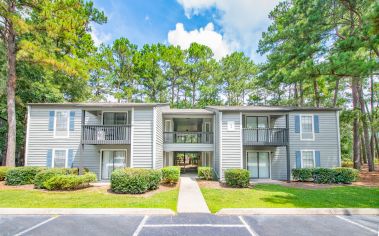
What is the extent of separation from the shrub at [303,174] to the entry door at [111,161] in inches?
456

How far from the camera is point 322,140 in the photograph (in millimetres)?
15742

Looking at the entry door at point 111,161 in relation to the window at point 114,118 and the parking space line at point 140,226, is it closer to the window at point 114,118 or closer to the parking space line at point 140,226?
the window at point 114,118

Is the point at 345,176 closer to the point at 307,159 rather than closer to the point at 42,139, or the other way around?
the point at 307,159

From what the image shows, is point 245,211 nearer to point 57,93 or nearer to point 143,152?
point 143,152

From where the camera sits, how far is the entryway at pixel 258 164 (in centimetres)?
1588

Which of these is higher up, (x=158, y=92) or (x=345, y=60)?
(x=158, y=92)

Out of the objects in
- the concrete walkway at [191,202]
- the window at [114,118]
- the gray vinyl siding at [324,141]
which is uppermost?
the window at [114,118]

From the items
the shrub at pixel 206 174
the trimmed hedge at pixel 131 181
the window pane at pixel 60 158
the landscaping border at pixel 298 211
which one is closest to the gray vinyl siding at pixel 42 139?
the window pane at pixel 60 158


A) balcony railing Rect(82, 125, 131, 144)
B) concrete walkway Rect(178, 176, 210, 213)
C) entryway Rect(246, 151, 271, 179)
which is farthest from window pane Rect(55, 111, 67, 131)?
entryway Rect(246, 151, 271, 179)

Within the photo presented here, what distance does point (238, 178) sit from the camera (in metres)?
12.4

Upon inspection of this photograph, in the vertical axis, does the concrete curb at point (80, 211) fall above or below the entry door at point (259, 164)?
below

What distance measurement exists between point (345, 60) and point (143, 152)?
40.5 ft

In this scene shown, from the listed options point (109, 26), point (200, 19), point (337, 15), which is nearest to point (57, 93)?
point (109, 26)

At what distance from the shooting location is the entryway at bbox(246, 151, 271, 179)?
1588 centimetres
